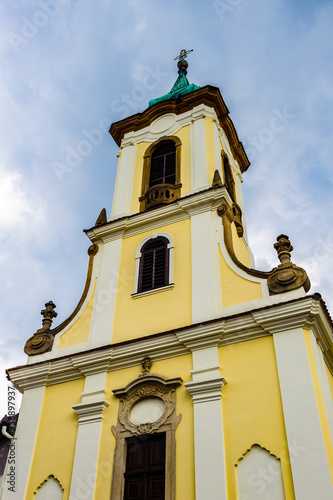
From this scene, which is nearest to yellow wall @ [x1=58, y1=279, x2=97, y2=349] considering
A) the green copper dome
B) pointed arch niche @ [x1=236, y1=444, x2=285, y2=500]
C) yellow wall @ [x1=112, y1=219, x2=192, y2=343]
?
yellow wall @ [x1=112, y1=219, x2=192, y2=343]

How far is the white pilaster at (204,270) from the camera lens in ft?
39.8

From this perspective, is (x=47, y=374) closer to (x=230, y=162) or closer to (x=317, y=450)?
(x=317, y=450)

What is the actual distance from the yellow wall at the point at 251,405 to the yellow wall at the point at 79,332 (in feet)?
13.2

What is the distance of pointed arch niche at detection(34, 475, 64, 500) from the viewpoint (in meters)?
11.0

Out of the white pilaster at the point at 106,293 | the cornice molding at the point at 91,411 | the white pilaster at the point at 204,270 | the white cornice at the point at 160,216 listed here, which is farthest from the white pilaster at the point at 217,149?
the cornice molding at the point at 91,411

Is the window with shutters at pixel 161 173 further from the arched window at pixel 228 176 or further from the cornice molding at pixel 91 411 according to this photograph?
the cornice molding at pixel 91 411

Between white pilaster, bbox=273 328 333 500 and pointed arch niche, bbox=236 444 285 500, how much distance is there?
35cm

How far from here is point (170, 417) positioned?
10734mm

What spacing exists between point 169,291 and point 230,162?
753 cm

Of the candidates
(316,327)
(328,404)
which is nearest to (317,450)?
(328,404)

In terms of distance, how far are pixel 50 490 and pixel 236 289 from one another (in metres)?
5.95

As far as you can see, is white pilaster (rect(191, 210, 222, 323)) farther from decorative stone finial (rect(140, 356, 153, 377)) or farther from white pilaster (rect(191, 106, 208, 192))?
white pilaster (rect(191, 106, 208, 192))

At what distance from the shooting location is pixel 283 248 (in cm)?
1214

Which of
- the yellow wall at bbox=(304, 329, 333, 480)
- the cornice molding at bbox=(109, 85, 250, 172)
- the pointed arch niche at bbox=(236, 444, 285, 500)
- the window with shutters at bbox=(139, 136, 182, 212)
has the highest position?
the cornice molding at bbox=(109, 85, 250, 172)
